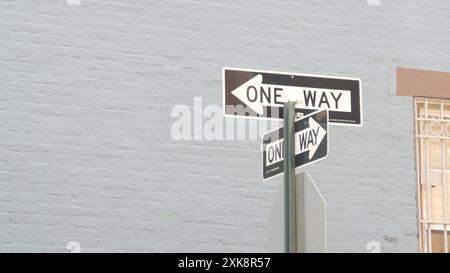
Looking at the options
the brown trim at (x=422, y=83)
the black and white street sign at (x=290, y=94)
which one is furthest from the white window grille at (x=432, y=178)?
the black and white street sign at (x=290, y=94)

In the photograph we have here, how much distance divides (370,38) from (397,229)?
2.16 meters

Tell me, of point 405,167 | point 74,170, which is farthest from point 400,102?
point 74,170

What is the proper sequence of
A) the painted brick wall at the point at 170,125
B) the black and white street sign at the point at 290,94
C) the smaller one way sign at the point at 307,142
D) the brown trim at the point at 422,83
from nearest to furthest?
the smaller one way sign at the point at 307,142 < the black and white street sign at the point at 290,94 < the painted brick wall at the point at 170,125 < the brown trim at the point at 422,83

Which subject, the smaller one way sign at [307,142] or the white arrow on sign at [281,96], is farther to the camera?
the white arrow on sign at [281,96]

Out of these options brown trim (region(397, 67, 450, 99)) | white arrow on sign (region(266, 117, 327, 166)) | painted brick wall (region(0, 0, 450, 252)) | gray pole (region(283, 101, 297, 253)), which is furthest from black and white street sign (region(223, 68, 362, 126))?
brown trim (region(397, 67, 450, 99))

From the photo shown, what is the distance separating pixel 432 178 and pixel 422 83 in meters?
1.08

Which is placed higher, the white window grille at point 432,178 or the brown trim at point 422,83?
the brown trim at point 422,83

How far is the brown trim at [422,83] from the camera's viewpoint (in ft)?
35.8

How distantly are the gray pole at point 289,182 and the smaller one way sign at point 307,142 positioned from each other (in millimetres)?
40

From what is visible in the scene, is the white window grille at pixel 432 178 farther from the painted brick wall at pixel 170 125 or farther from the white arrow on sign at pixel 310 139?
the white arrow on sign at pixel 310 139

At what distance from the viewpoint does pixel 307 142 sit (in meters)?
6.36

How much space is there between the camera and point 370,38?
35.8 feet

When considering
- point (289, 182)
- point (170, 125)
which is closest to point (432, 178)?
point (170, 125)

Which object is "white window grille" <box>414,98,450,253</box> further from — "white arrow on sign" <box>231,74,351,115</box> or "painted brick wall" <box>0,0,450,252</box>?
"white arrow on sign" <box>231,74,351,115</box>
